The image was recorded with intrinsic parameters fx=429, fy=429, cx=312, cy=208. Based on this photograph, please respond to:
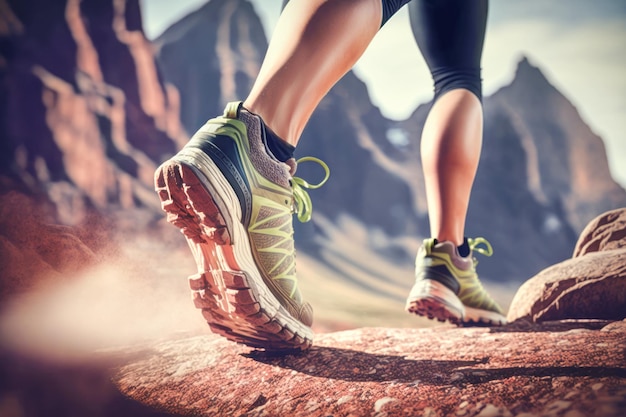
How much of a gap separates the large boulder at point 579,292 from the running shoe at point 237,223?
1.17 meters

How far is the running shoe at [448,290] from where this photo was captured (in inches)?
50.5

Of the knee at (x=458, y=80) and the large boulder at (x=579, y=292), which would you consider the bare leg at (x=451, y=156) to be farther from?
the large boulder at (x=579, y=292)

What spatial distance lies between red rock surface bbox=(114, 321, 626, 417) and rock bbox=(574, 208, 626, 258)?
125 cm

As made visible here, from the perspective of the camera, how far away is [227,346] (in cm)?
115

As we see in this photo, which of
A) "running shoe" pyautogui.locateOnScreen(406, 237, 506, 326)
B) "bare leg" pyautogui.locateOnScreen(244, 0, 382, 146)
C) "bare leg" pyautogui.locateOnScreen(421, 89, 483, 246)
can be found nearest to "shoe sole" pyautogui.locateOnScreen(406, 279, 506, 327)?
"running shoe" pyautogui.locateOnScreen(406, 237, 506, 326)

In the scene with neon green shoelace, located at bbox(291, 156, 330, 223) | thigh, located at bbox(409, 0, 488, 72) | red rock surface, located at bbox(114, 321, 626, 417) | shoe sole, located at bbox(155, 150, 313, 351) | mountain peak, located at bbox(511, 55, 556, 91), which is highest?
mountain peak, located at bbox(511, 55, 556, 91)

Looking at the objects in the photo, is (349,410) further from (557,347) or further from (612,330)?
(612,330)

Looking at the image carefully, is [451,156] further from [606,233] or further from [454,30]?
[606,233]

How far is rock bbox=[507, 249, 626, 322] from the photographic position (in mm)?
1503

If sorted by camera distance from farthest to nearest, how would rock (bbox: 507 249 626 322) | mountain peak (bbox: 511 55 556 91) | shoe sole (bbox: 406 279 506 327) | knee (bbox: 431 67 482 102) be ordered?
1. mountain peak (bbox: 511 55 556 91)
2. rock (bbox: 507 249 626 322)
3. knee (bbox: 431 67 482 102)
4. shoe sole (bbox: 406 279 506 327)

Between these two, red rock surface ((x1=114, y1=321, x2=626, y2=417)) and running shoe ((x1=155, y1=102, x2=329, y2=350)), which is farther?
running shoe ((x1=155, y1=102, x2=329, y2=350))

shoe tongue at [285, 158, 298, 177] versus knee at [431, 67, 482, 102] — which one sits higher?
knee at [431, 67, 482, 102]

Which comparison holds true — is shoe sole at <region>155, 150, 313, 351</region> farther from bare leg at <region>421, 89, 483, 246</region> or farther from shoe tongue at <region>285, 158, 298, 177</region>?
bare leg at <region>421, 89, 483, 246</region>

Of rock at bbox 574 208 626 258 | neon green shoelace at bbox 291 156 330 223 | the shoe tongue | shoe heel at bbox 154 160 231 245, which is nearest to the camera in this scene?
shoe heel at bbox 154 160 231 245
